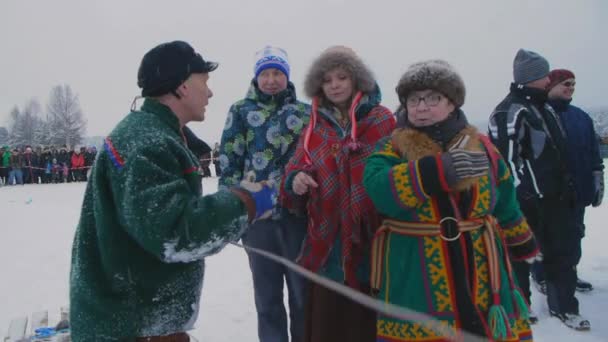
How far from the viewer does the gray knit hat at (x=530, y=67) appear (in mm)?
3367

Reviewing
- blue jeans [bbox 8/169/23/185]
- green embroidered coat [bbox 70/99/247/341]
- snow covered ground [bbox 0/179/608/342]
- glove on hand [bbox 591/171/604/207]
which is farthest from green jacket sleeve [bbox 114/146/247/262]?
blue jeans [bbox 8/169/23/185]

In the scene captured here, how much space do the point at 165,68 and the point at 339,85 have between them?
1.04 metres

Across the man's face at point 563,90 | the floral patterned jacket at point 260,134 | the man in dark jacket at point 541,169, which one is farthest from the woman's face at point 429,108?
the man's face at point 563,90

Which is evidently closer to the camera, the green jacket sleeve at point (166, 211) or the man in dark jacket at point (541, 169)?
the green jacket sleeve at point (166, 211)

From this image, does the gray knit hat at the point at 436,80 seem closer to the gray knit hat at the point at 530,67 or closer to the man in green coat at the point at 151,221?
the man in green coat at the point at 151,221

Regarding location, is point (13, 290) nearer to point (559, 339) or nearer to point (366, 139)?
point (366, 139)

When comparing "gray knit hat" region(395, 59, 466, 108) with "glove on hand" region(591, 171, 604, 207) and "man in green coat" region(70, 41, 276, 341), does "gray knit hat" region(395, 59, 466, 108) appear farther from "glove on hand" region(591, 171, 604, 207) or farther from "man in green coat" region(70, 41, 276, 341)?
"glove on hand" region(591, 171, 604, 207)

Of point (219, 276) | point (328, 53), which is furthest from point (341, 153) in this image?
point (219, 276)

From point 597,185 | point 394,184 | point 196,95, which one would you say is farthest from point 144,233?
point 597,185

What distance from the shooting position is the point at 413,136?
2025 millimetres

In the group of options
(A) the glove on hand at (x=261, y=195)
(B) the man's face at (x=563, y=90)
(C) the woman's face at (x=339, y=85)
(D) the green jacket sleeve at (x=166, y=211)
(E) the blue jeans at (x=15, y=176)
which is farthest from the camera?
(E) the blue jeans at (x=15, y=176)

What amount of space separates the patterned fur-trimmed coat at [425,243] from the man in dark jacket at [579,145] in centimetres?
204

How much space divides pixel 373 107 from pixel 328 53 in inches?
14.8

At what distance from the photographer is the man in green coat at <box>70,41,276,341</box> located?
135cm
